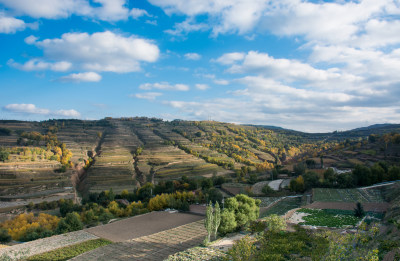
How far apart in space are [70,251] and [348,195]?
45.7m

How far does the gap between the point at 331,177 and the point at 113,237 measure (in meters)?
47.4

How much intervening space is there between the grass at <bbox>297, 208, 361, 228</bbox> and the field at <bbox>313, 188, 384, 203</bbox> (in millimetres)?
8593

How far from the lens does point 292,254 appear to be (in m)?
19.0

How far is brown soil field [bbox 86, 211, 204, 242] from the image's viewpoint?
33.1 metres

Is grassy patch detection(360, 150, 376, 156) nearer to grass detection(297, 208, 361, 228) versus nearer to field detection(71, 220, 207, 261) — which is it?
grass detection(297, 208, 361, 228)

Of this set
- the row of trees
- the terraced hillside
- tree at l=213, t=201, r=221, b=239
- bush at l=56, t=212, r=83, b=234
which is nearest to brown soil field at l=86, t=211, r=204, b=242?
bush at l=56, t=212, r=83, b=234

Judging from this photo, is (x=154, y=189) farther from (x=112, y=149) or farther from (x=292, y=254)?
(x=112, y=149)

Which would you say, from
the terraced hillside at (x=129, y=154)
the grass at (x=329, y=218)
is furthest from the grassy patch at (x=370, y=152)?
the grass at (x=329, y=218)

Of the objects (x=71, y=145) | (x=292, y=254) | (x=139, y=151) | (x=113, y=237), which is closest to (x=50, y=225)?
(x=113, y=237)

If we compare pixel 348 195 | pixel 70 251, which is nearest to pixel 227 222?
pixel 70 251

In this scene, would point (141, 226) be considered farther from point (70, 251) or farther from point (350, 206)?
point (350, 206)

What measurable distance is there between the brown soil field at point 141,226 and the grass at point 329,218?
17138mm

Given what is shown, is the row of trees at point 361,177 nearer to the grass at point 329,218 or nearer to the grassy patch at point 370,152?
the grass at point 329,218

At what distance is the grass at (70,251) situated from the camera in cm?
2594
